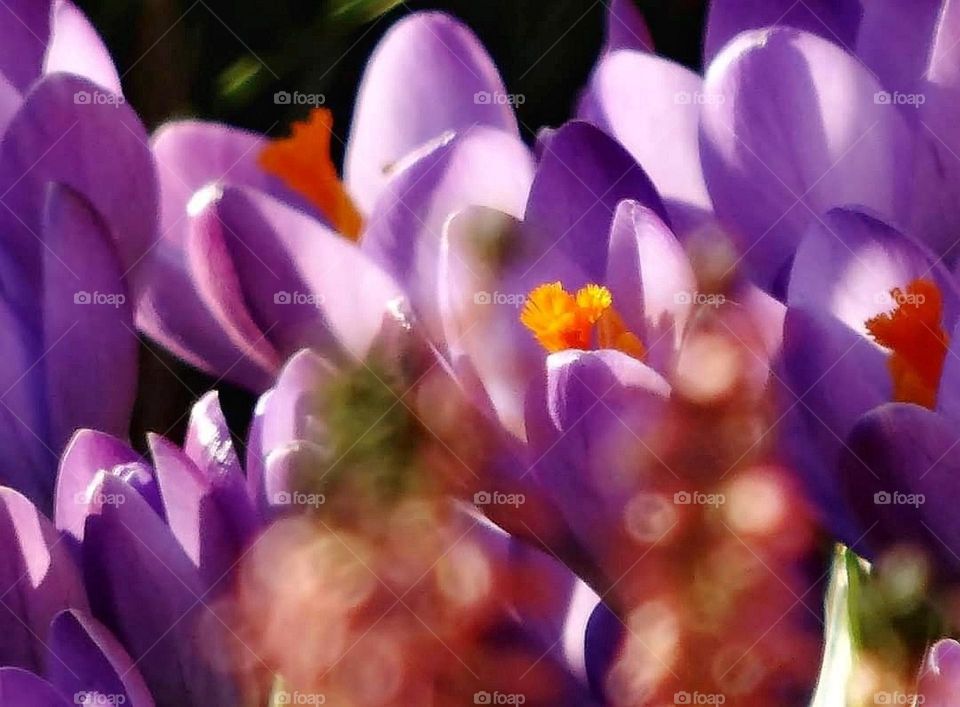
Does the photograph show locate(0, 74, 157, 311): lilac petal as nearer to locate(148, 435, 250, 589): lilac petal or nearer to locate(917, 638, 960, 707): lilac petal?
locate(148, 435, 250, 589): lilac petal

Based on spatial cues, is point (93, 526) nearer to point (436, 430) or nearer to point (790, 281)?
point (436, 430)

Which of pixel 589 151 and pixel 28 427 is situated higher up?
pixel 589 151

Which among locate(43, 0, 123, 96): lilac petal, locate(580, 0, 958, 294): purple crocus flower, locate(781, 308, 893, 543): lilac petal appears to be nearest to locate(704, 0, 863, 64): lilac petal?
locate(580, 0, 958, 294): purple crocus flower

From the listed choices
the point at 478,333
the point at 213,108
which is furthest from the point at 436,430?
the point at 213,108

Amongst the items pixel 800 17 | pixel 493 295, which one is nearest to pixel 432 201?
pixel 493 295
